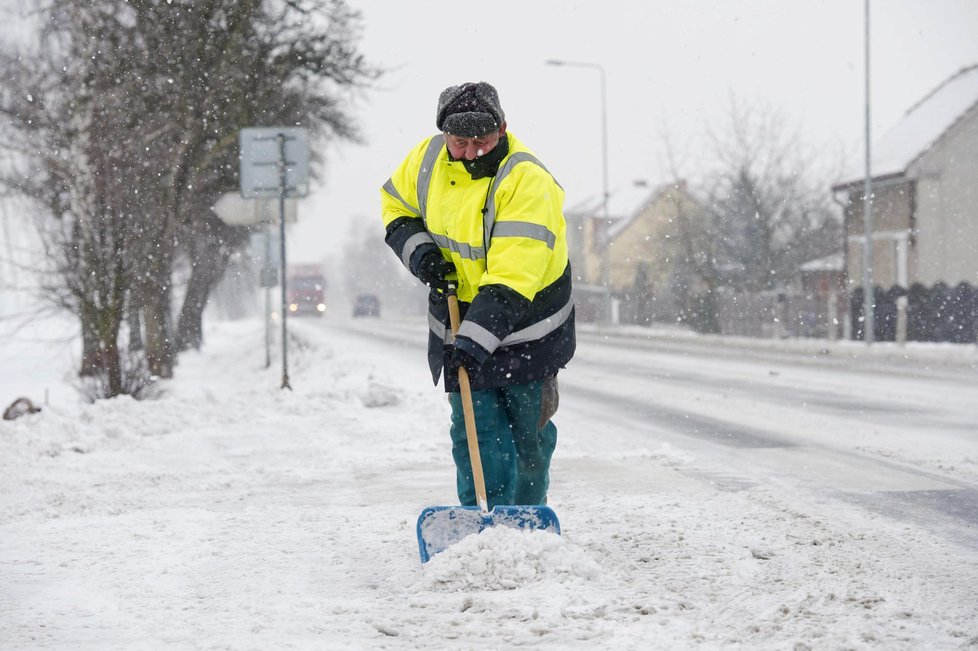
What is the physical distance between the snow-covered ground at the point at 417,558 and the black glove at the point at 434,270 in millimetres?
982

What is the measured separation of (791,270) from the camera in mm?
34719

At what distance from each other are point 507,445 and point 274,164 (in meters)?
8.54

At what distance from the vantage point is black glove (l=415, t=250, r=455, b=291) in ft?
13.7

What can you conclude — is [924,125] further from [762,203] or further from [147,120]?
[147,120]

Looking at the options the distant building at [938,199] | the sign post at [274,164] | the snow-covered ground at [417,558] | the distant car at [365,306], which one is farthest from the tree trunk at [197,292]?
the distant car at [365,306]

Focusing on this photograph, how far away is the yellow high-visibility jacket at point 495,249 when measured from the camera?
13.0ft

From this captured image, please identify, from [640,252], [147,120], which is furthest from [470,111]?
[640,252]

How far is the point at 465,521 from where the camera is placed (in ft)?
12.9

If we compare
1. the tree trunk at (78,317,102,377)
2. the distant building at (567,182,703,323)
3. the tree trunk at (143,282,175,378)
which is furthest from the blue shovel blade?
the distant building at (567,182,703,323)

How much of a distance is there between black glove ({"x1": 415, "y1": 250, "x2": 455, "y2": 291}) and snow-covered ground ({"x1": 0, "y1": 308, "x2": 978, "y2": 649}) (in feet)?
3.22

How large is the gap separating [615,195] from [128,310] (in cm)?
7035

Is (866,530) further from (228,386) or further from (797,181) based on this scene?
(797,181)

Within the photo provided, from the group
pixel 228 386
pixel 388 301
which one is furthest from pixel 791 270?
pixel 388 301

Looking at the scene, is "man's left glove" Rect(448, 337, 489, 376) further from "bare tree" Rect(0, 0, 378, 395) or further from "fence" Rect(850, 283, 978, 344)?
"fence" Rect(850, 283, 978, 344)
